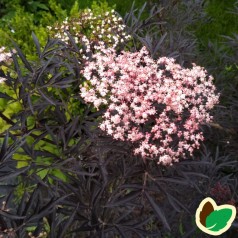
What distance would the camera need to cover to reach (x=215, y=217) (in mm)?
1182

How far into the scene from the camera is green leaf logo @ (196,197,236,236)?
1.16 m

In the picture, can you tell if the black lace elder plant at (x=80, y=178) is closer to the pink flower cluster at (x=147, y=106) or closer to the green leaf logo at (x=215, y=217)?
the pink flower cluster at (x=147, y=106)

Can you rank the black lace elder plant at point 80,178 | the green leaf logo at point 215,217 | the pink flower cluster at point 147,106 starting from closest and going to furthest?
1. the green leaf logo at point 215,217
2. the pink flower cluster at point 147,106
3. the black lace elder plant at point 80,178

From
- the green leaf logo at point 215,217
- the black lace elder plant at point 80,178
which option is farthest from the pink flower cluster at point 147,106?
the green leaf logo at point 215,217

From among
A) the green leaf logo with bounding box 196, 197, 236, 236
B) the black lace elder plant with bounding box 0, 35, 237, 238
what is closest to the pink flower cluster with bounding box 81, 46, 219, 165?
the black lace elder plant with bounding box 0, 35, 237, 238

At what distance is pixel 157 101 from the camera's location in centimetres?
158

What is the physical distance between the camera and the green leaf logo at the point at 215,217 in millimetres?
1159

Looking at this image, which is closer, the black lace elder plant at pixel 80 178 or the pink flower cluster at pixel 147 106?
the pink flower cluster at pixel 147 106

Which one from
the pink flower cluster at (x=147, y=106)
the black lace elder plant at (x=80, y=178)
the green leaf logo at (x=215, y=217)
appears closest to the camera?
the green leaf logo at (x=215, y=217)

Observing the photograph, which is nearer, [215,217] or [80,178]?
[215,217]

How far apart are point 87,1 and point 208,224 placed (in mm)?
4204

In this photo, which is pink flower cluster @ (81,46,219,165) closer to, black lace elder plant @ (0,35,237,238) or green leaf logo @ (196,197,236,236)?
black lace elder plant @ (0,35,237,238)

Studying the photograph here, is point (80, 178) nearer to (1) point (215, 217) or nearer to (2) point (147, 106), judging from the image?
(2) point (147, 106)

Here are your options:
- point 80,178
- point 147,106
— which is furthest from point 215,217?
point 80,178
